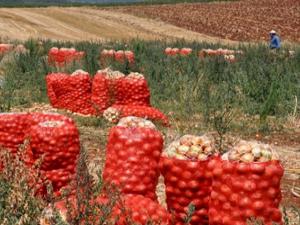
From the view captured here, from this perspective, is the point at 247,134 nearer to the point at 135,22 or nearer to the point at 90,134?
the point at 90,134

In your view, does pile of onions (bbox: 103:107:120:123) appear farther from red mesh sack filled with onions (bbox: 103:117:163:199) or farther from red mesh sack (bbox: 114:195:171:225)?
red mesh sack (bbox: 114:195:171:225)

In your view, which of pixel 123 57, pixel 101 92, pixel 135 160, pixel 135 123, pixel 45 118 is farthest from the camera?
pixel 123 57

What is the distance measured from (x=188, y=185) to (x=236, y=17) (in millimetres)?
45244

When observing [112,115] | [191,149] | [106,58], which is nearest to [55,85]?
[112,115]

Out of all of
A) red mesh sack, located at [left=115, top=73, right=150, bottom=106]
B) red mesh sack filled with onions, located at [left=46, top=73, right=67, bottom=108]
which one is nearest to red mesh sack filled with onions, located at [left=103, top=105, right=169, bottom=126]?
red mesh sack, located at [left=115, top=73, right=150, bottom=106]

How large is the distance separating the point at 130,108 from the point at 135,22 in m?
36.7

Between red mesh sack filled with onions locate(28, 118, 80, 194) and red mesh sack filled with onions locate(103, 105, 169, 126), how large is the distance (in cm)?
413

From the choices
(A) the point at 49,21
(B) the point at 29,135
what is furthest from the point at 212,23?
(B) the point at 29,135

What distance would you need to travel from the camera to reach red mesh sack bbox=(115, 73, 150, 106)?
31.6 ft

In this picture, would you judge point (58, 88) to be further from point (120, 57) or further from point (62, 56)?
point (62, 56)

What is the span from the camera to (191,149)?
4.09m

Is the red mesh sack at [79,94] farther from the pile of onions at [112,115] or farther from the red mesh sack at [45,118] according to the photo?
the red mesh sack at [45,118]

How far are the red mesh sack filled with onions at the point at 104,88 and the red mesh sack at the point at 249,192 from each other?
6.01m

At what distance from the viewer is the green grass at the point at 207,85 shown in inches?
408
